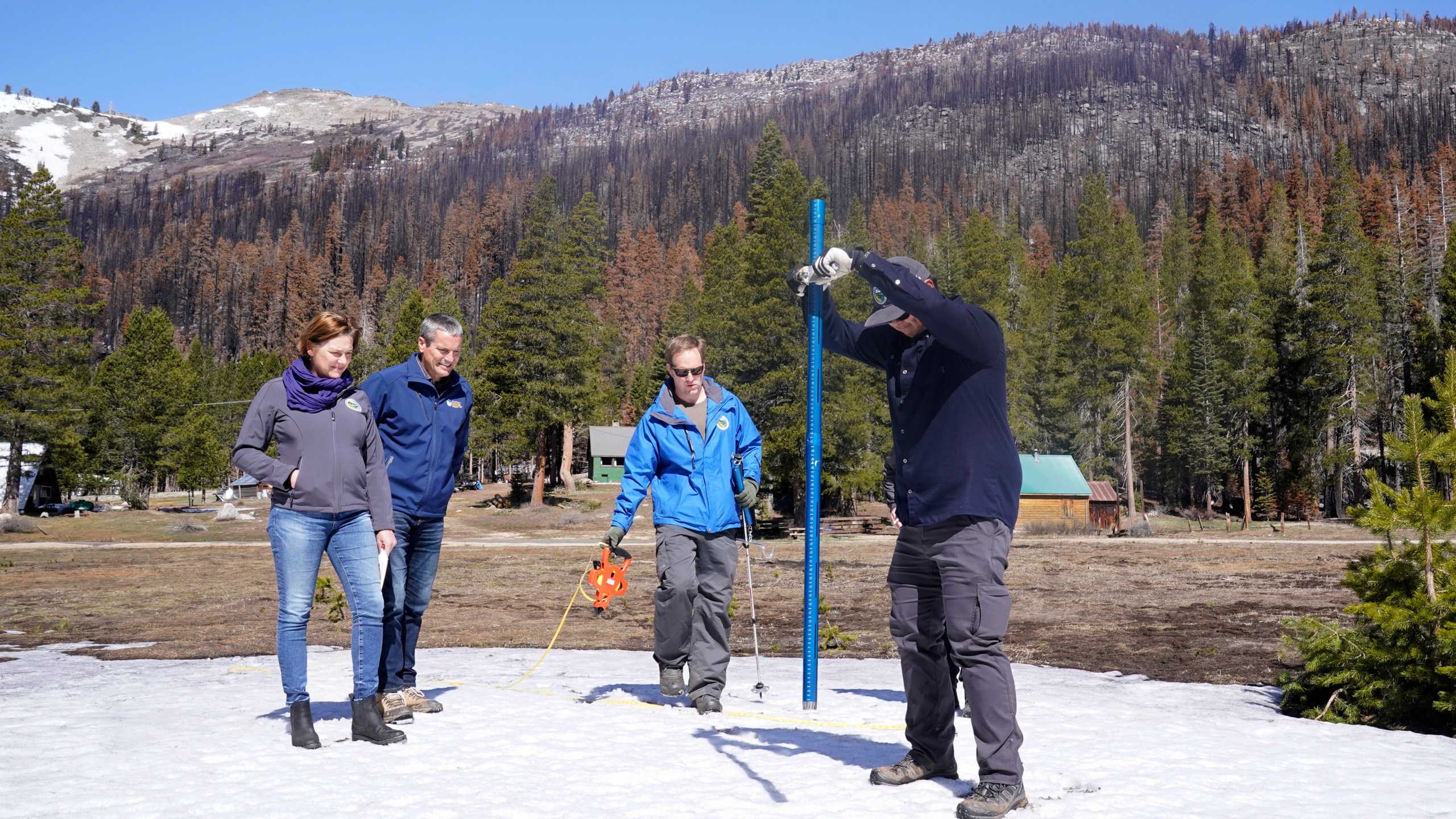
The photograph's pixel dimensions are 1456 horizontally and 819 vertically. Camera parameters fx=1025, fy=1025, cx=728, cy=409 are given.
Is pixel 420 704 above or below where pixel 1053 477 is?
above

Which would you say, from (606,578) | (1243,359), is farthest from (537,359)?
(606,578)

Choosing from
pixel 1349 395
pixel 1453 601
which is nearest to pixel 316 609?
pixel 1453 601

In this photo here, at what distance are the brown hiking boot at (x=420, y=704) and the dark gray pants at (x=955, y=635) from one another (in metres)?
2.85

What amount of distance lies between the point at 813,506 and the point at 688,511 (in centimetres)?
84

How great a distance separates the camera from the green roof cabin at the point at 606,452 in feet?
226

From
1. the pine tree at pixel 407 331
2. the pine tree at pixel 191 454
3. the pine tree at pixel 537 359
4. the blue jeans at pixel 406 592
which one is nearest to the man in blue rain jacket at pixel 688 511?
the blue jeans at pixel 406 592

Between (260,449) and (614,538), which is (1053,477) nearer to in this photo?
(614,538)

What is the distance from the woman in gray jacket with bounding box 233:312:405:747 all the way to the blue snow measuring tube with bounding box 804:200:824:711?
226 cm

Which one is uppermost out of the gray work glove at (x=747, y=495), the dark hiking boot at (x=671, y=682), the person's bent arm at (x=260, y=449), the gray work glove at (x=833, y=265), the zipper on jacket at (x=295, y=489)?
the gray work glove at (x=833, y=265)

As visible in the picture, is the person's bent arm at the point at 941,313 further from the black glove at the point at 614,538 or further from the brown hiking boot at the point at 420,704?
the brown hiking boot at the point at 420,704

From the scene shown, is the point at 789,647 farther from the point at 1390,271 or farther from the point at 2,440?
the point at 1390,271

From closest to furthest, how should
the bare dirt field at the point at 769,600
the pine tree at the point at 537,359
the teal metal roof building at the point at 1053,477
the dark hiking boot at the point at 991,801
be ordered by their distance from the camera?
1. the dark hiking boot at the point at 991,801
2. the bare dirt field at the point at 769,600
3. the teal metal roof building at the point at 1053,477
4. the pine tree at the point at 537,359

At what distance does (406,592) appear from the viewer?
5891 mm

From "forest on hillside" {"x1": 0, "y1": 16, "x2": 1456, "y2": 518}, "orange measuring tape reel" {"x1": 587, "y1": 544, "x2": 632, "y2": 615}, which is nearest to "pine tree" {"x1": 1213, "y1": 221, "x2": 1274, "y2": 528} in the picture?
"forest on hillside" {"x1": 0, "y1": 16, "x2": 1456, "y2": 518}
